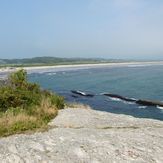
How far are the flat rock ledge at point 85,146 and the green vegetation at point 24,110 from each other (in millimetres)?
983

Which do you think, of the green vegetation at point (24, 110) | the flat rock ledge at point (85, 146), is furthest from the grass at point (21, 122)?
the flat rock ledge at point (85, 146)

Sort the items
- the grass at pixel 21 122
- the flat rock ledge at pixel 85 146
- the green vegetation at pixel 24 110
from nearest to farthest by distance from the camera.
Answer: the flat rock ledge at pixel 85 146 → the grass at pixel 21 122 → the green vegetation at pixel 24 110

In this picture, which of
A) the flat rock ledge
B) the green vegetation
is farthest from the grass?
the flat rock ledge

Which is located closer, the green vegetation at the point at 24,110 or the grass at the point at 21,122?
the grass at the point at 21,122

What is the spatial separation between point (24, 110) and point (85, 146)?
25.1 feet

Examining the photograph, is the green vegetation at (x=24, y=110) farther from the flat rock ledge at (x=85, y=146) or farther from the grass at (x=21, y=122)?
the flat rock ledge at (x=85, y=146)

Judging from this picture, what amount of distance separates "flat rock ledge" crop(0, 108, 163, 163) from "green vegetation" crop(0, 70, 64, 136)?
0.98 meters

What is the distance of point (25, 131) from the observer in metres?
15.0

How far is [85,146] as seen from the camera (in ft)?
43.5

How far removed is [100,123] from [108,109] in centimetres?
3182

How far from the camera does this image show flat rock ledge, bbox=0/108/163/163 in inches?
484

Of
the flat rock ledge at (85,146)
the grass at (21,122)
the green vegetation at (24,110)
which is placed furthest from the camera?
the green vegetation at (24,110)

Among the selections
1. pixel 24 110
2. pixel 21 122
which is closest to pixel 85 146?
pixel 21 122

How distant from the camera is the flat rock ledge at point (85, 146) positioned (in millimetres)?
12289
